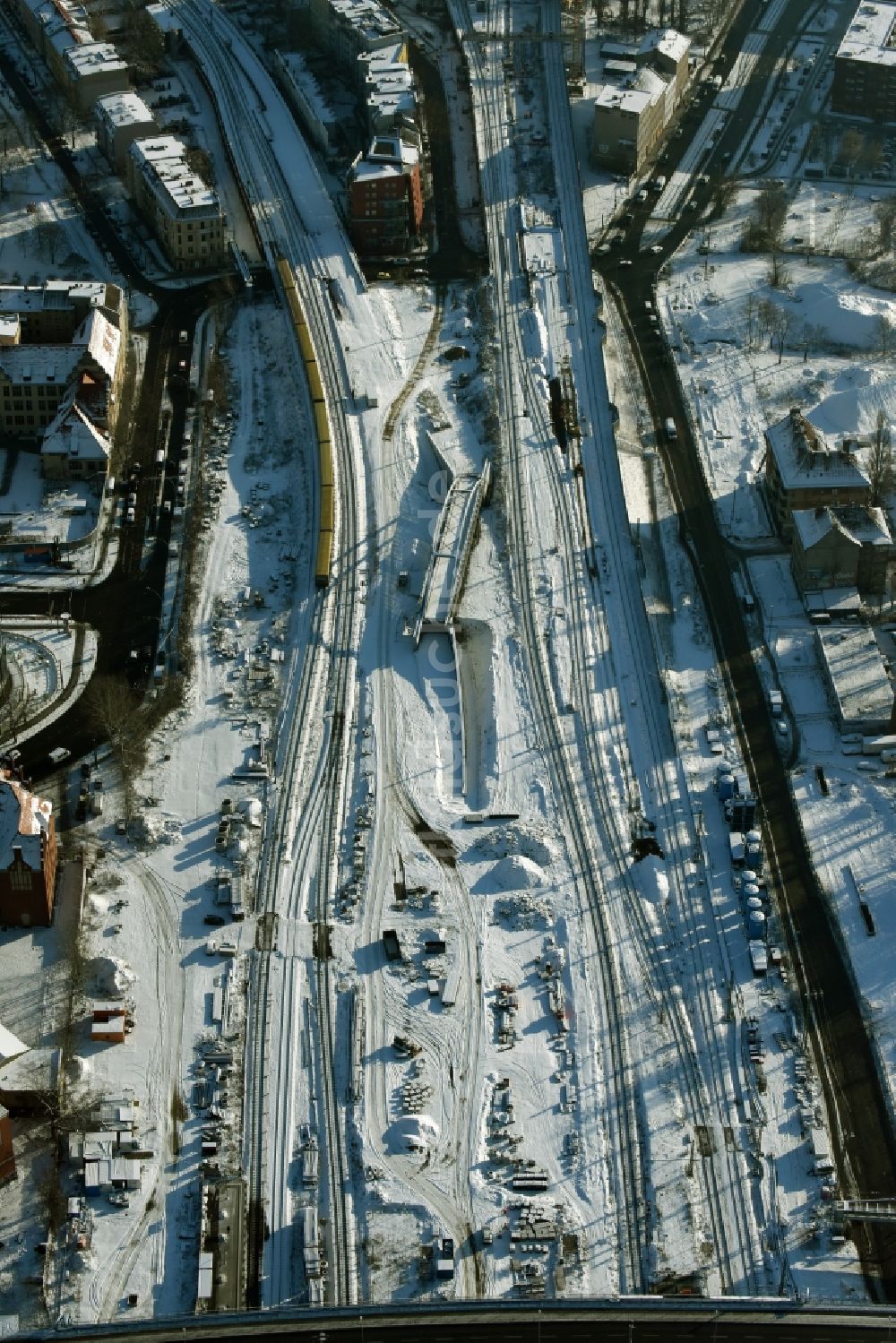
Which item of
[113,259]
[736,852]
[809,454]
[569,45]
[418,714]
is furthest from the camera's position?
[569,45]

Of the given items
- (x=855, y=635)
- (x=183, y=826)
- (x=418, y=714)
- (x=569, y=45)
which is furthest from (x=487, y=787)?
(x=569, y=45)

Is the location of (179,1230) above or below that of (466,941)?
below

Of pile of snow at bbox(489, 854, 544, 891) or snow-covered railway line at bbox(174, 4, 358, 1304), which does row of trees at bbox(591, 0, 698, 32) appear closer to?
snow-covered railway line at bbox(174, 4, 358, 1304)

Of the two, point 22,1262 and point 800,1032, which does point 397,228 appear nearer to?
point 800,1032

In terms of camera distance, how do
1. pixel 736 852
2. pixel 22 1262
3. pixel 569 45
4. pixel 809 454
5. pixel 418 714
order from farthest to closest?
pixel 569 45
pixel 809 454
pixel 418 714
pixel 736 852
pixel 22 1262

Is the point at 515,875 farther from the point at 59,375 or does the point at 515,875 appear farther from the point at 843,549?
the point at 59,375

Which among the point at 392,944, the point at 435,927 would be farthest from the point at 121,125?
the point at 392,944
